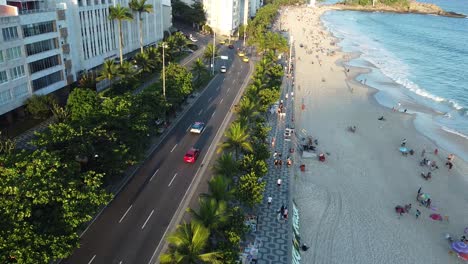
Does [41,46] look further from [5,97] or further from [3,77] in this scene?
[5,97]

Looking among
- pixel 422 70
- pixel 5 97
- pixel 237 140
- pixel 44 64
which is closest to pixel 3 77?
pixel 5 97

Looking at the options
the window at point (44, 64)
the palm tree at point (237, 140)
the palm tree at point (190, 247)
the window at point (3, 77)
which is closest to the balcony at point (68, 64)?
the window at point (44, 64)

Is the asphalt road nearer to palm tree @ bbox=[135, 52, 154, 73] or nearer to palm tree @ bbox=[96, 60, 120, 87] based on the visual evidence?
palm tree @ bbox=[96, 60, 120, 87]

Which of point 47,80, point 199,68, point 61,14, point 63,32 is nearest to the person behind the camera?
point 47,80

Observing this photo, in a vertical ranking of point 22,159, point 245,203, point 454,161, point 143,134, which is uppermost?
point 22,159

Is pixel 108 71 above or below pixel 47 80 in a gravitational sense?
above

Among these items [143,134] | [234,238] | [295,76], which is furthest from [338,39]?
[234,238]

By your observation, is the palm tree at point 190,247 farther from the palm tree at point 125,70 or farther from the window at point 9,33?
the palm tree at point 125,70

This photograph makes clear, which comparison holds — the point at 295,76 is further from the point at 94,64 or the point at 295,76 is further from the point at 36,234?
the point at 36,234
